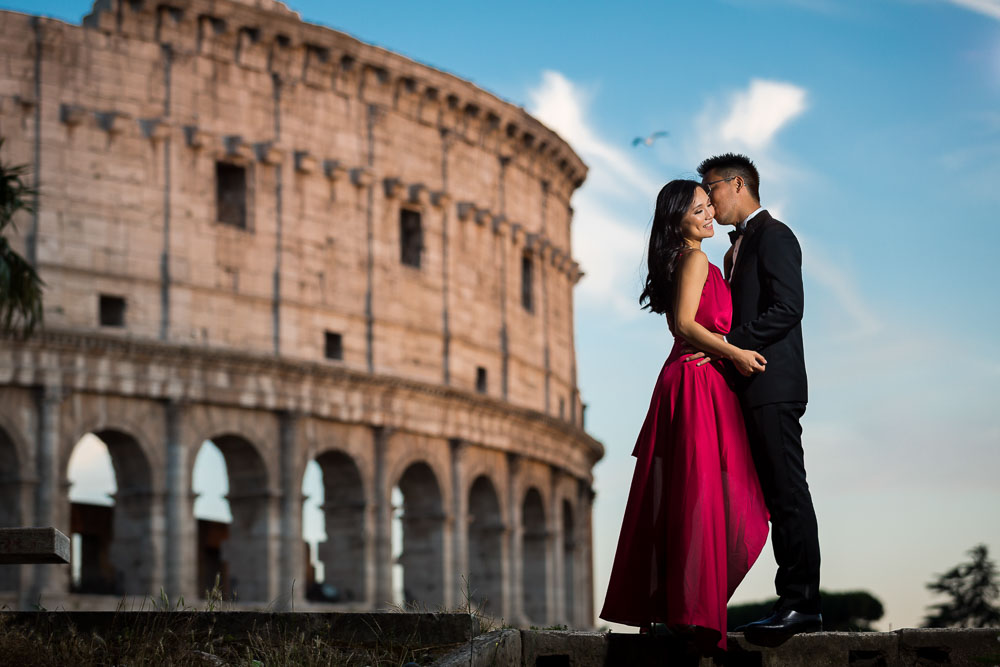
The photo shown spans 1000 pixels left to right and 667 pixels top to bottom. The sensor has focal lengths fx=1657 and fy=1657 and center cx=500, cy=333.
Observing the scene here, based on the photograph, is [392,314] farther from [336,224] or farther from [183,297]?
[183,297]

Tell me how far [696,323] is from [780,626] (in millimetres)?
1303

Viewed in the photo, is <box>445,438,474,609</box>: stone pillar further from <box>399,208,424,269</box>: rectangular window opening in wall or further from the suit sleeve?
the suit sleeve

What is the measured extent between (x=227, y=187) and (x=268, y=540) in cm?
742

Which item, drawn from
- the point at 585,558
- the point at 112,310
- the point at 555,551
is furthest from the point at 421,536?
the point at 585,558

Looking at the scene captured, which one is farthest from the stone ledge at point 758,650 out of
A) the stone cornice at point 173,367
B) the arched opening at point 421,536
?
the arched opening at point 421,536

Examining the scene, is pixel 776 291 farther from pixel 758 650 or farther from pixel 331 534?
pixel 331 534

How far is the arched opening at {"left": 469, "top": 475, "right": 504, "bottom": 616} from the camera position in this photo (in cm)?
3984

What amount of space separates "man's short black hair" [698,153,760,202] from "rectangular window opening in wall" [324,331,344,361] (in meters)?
28.4

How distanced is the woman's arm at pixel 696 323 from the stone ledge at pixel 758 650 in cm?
119

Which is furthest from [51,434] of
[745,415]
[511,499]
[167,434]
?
[745,415]

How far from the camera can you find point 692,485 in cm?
674

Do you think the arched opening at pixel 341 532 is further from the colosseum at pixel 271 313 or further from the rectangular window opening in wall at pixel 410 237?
the rectangular window opening in wall at pixel 410 237

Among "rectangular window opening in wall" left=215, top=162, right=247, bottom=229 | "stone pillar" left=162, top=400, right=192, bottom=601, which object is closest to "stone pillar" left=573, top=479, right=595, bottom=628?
"stone pillar" left=162, top=400, right=192, bottom=601

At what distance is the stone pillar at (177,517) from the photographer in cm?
3159
